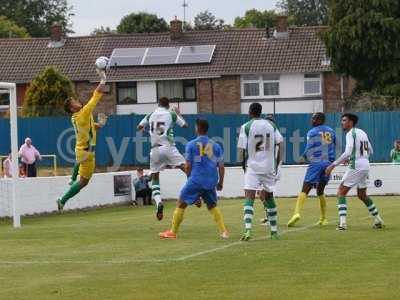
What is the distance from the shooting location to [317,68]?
65750mm

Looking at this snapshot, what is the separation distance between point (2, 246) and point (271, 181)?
14.4 feet

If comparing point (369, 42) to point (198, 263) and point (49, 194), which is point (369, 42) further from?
point (198, 263)

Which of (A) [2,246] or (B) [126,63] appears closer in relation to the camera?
(A) [2,246]

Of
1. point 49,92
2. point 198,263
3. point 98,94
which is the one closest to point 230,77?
point 49,92

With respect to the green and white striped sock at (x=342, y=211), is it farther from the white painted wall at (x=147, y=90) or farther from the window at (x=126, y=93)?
the window at (x=126, y=93)

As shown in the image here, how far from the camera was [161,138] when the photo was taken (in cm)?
2133

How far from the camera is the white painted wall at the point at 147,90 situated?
6675 cm

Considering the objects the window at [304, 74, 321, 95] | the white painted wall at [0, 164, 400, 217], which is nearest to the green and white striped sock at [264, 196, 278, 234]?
the white painted wall at [0, 164, 400, 217]

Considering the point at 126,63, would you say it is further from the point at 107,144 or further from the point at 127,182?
the point at 127,182

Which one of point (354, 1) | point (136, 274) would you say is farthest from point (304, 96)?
point (136, 274)

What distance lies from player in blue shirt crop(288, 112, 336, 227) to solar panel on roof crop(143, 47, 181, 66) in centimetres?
4551

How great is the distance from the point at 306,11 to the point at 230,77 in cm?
6777

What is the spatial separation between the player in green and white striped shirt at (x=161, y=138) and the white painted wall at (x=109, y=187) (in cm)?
542

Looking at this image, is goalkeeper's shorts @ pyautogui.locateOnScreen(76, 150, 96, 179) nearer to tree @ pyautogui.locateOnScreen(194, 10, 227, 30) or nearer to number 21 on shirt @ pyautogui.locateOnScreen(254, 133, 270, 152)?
number 21 on shirt @ pyautogui.locateOnScreen(254, 133, 270, 152)
